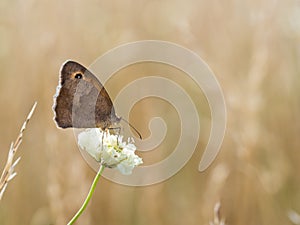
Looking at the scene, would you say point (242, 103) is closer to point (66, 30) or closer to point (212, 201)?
point (212, 201)

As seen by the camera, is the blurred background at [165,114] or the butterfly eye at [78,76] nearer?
the butterfly eye at [78,76]

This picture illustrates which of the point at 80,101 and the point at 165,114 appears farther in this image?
the point at 165,114

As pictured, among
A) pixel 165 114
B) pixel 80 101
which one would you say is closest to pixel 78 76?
pixel 80 101


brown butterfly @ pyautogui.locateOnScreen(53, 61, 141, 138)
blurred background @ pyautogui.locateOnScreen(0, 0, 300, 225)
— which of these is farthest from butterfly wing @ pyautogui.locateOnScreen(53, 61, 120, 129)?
blurred background @ pyautogui.locateOnScreen(0, 0, 300, 225)

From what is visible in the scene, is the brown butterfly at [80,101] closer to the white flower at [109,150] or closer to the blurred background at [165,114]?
the white flower at [109,150]

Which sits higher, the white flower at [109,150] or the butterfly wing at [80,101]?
the butterfly wing at [80,101]

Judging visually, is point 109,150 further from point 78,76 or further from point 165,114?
point 165,114

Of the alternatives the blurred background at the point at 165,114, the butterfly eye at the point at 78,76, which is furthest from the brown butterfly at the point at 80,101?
the blurred background at the point at 165,114

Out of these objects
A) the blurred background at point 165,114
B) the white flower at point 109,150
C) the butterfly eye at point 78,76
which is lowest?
the white flower at point 109,150
